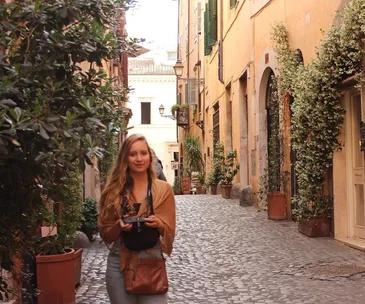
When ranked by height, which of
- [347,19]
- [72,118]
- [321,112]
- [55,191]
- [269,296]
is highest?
[347,19]

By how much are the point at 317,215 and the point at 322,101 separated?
1814 mm

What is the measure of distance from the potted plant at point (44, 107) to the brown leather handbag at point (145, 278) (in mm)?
612

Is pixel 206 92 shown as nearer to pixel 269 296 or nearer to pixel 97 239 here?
pixel 97 239

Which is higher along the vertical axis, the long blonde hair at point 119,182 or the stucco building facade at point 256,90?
the stucco building facade at point 256,90

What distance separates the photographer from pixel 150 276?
335 centimetres

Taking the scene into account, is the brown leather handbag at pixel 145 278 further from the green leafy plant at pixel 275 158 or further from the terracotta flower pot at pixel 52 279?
the green leafy plant at pixel 275 158

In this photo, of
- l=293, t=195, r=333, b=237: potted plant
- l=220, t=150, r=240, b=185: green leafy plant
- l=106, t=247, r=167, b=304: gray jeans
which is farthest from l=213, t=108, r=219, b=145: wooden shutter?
l=106, t=247, r=167, b=304: gray jeans

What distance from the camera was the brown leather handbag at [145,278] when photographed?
131 inches

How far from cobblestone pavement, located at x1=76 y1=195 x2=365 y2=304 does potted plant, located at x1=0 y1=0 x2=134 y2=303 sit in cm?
265

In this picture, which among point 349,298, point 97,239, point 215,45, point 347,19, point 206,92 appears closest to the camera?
point 349,298

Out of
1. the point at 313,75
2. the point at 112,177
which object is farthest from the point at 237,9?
the point at 112,177

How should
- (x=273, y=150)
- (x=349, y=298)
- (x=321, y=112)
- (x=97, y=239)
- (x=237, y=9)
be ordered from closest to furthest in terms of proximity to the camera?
(x=349, y=298), (x=321, y=112), (x=97, y=239), (x=273, y=150), (x=237, y=9)

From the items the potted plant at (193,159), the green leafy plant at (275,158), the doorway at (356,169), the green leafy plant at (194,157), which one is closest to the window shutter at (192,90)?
the potted plant at (193,159)

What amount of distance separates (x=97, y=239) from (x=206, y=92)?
1843 centimetres
